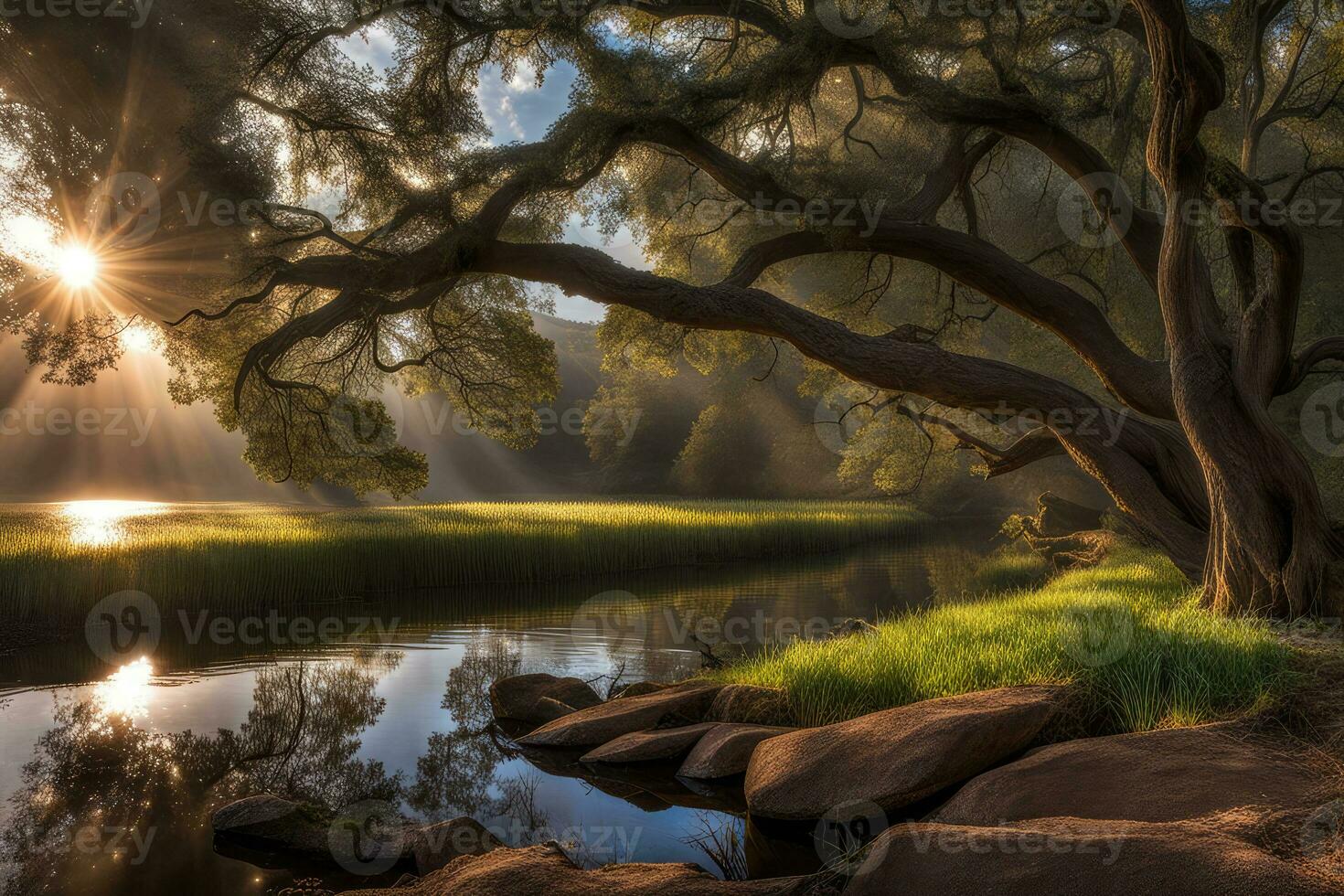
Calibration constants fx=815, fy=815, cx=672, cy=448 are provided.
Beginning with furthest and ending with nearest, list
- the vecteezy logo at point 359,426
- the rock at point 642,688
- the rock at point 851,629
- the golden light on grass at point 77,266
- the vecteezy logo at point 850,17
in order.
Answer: the vecteezy logo at point 359,426, the golden light on grass at point 77,266, the rock at point 851,629, the vecteezy logo at point 850,17, the rock at point 642,688

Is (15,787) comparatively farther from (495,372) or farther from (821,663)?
(495,372)

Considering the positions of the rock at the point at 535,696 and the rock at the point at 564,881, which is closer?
the rock at the point at 564,881

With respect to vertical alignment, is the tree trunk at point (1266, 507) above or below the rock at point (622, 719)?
above

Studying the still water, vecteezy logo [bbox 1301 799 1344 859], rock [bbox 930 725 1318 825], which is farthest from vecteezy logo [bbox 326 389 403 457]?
vecteezy logo [bbox 1301 799 1344 859]

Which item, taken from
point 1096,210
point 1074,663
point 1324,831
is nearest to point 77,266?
point 1074,663

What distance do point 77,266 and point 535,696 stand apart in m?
8.72

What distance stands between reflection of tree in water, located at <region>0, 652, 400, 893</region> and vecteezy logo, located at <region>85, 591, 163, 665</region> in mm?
2752

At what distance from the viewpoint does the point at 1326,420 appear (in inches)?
506

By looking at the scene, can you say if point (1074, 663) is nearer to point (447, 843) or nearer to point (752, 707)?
point (752, 707)

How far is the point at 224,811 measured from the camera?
4879mm

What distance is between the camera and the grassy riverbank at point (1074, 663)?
16.8 feet

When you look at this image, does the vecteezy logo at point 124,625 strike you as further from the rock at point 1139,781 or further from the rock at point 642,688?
the rock at point 1139,781

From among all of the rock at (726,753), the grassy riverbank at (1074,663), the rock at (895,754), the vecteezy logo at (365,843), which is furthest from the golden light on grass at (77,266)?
the rock at (895,754)

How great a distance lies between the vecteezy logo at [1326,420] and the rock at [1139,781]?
11065 millimetres
